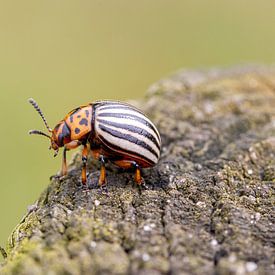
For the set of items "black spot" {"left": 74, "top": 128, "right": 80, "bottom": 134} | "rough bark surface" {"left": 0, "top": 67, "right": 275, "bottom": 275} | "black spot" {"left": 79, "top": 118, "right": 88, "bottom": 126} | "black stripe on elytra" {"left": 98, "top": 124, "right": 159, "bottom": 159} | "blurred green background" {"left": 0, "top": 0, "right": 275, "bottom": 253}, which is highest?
"blurred green background" {"left": 0, "top": 0, "right": 275, "bottom": 253}

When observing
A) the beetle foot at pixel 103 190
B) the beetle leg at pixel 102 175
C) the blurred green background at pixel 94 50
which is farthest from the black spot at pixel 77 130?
the blurred green background at pixel 94 50

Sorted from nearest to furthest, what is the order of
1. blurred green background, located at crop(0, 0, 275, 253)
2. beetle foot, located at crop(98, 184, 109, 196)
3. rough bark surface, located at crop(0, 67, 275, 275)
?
rough bark surface, located at crop(0, 67, 275, 275)
beetle foot, located at crop(98, 184, 109, 196)
blurred green background, located at crop(0, 0, 275, 253)

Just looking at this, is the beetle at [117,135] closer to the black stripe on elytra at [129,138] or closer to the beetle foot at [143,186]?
the black stripe on elytra at [129,138]

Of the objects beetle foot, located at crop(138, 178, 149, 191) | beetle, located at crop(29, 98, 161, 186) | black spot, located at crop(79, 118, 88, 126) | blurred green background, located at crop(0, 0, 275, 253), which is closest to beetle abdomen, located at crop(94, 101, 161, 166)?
beetle, located at crop(29, 98, 161, 186)

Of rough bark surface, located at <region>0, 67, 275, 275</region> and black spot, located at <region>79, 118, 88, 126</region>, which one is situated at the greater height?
black spot, located at <region>79, 118, 88, 126</region>

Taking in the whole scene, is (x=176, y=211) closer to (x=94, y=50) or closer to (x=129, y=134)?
(x=129, y=134)

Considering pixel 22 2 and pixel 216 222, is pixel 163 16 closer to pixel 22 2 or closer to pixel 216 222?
pixel 22 2

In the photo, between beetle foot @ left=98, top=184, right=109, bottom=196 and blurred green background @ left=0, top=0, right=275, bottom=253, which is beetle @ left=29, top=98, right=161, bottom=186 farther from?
blurred green background @ left=0, top=0, right=275, bottom=253
